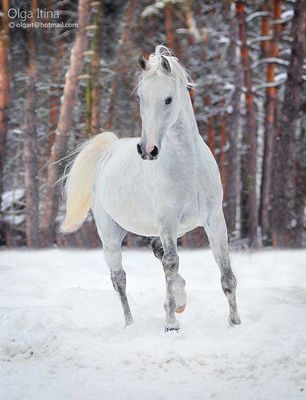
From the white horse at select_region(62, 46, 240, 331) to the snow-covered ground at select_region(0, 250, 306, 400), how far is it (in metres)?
0.35

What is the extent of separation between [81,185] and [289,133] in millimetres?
6896

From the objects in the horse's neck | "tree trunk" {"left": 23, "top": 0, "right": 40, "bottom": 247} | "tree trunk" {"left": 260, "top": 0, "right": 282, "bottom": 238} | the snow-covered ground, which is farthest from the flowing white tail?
"tree trunk" {"left": 260, "top": 0, "right": 282, "bottom": 238}

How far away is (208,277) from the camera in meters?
8.27

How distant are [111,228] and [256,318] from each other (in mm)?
1622

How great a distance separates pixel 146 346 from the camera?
4.49 meters

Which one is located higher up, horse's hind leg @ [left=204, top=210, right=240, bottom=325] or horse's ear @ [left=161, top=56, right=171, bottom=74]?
horse's ear @ [left=161, top=56, right=171, bottom=74]

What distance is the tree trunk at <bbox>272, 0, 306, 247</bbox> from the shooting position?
11.8 m

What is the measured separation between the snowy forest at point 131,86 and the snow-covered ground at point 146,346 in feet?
19.7

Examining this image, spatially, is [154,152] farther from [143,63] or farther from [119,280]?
[119,280]

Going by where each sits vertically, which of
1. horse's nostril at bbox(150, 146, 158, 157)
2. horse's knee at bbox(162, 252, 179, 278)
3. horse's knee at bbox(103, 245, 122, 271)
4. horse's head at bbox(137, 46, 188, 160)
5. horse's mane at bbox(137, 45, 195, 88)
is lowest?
horse's knee at bbox(103, 245, 122, 271)

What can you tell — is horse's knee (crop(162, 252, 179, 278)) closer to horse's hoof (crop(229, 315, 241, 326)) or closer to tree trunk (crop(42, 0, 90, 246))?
horse's hoof (crop(229, 315, 241, 326))

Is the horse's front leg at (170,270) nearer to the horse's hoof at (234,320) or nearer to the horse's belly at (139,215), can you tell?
the horse's belly at (139,215)

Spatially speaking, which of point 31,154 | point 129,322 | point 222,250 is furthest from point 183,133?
point 31,154

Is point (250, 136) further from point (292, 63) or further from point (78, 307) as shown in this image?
point (78, 307)
